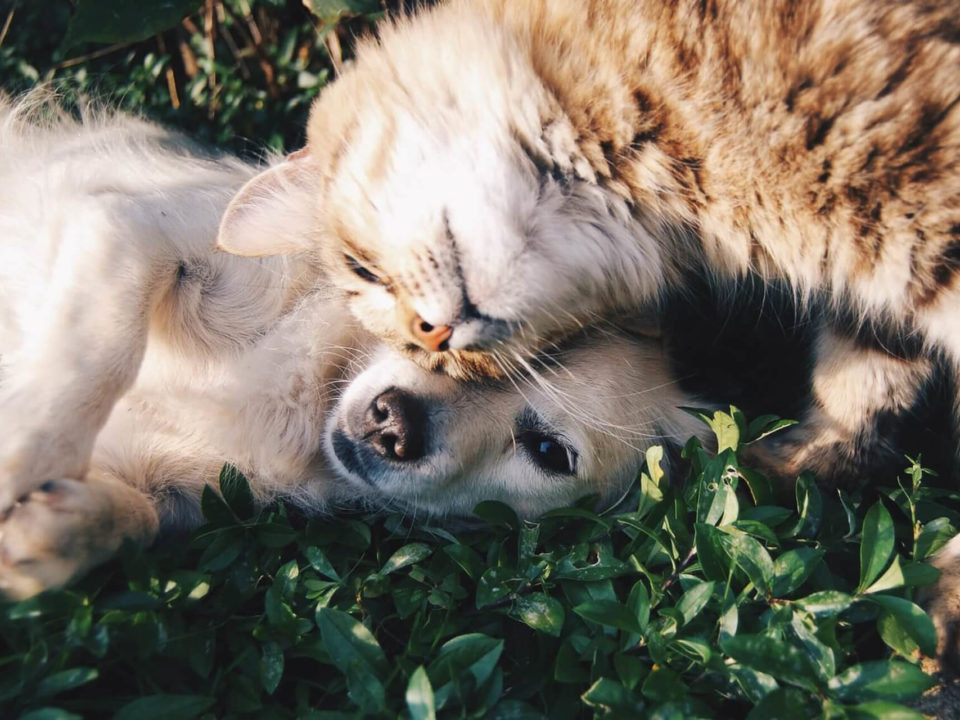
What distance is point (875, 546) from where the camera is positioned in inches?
68.8

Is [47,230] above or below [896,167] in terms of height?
A: above

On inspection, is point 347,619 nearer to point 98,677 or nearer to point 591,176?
point 98,677

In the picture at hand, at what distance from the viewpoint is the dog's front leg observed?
188cm

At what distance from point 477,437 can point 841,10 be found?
1312 millimetres

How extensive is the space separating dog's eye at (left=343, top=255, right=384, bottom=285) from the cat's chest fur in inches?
23.4

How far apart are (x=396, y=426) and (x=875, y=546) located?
3.74ft

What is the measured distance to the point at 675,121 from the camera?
1.86 meters

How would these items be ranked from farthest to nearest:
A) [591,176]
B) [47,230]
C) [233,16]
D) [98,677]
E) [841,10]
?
[233,16], [47,230], [591,176], [841,10], [98,677]

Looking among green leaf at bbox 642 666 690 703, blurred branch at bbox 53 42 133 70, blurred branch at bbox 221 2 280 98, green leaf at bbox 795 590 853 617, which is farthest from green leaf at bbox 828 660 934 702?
blurred branch at bbox 53 42 133 70

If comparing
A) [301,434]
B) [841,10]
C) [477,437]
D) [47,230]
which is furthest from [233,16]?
[841,10]

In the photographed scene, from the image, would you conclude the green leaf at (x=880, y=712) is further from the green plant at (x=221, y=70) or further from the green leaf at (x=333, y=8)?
the green plant at (x=221, y=70)

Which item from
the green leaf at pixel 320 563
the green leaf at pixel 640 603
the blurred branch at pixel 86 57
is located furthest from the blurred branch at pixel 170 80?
the green leaf at pixel 640 603

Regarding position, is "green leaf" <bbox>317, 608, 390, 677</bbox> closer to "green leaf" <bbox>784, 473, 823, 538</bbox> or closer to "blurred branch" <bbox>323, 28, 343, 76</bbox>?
"green leaf" <bbox>784, 473, 823, 538</bbox>

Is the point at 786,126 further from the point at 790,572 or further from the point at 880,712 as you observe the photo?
the point at 880,712
